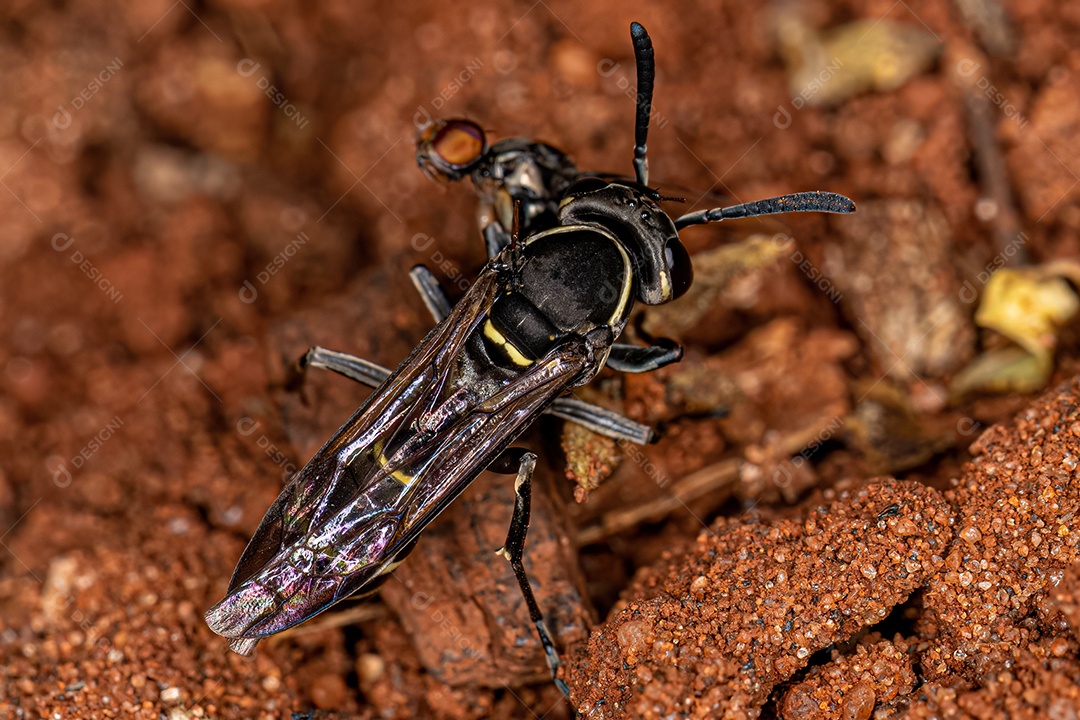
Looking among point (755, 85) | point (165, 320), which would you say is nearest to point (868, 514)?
point (755, 85)

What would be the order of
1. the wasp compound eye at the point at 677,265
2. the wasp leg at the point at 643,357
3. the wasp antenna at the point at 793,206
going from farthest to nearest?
the wasp leg at the point at 643,357, the wasp compound eye at the point at 677,265, the wasp antenna at the point at 793,206

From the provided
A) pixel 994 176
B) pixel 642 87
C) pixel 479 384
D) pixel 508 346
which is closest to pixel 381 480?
pixel 479 384

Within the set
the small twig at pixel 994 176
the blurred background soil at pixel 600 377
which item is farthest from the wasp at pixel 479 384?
the small twig at pixel 994 176

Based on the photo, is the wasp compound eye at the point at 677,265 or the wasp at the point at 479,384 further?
the wasp compound eye at the point at 677,265

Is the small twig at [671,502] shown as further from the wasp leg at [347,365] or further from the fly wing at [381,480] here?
the wasp leg at [347,365]

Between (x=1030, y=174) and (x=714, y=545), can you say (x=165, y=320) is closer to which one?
(x=714, y=545)

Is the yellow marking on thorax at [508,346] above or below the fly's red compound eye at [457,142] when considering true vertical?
below

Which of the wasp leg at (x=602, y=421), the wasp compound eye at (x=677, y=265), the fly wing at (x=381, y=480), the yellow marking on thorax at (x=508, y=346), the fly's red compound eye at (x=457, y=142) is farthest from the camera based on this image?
the fly's red compound eye at (x=457, y=142)
